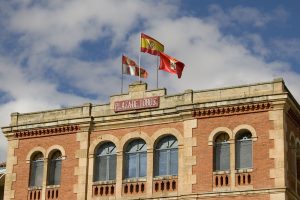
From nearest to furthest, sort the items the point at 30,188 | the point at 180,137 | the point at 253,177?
the point at 253,177, the point at 180,137, the point at 30,188

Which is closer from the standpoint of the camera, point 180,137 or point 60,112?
point 180,137

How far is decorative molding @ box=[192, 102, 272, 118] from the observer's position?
34.6 m

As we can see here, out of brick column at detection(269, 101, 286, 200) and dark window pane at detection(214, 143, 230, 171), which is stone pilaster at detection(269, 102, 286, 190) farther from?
dark window pane at detection(214, 143, 230, 171)

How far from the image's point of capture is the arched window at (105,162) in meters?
37.5

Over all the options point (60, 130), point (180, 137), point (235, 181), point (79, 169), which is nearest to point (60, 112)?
point (60, 130)

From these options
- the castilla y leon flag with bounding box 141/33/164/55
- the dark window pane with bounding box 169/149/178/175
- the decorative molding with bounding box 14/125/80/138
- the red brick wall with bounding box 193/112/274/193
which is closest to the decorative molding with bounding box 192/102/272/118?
the red brick wall with bounding box 193/112/274/193

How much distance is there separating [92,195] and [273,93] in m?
10.5

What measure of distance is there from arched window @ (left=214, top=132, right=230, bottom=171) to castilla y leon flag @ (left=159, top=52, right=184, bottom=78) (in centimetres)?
483

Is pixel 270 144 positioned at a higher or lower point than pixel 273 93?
lower

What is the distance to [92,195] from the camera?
1468 inches

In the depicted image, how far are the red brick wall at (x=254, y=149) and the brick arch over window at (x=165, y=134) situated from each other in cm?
84

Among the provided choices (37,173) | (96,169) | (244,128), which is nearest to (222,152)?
(244,128)

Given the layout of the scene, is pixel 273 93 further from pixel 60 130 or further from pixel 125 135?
pixel 60 130

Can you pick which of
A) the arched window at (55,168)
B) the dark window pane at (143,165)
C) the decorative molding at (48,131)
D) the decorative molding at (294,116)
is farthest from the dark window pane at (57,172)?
the decorative molding at (294,116)
